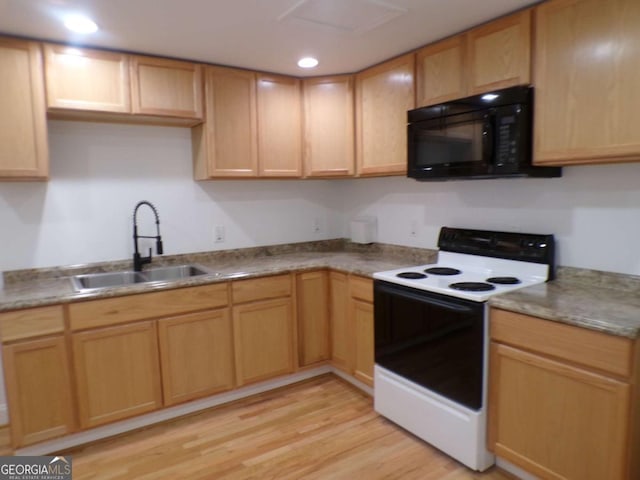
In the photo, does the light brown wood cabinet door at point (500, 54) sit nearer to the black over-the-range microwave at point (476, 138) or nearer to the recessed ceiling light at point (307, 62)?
the black over-the-range microwave at point (476, 138)

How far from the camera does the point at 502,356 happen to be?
1.95 m

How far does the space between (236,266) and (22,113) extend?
1.51m

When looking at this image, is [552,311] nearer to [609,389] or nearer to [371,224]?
[609,389]

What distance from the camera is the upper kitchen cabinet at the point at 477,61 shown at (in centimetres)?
207

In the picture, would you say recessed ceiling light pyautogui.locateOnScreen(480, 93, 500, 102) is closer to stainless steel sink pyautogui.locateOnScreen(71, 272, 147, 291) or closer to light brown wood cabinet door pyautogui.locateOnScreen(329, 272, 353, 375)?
light brown wood cabinet door pyautogui.locateOnScreen(329, 272, 353, 375)

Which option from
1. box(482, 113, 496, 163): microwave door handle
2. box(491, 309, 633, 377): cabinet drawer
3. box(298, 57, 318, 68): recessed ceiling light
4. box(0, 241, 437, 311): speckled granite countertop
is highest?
box(298, 57, 318, 68): recessed ceiling light

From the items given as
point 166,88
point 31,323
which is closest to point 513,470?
point 31,323

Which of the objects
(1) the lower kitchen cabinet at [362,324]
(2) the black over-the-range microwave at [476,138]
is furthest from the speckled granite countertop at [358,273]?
(2) the black over-the-range microwave at [476,138]

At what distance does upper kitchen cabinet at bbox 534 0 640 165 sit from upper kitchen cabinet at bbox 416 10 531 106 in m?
0.08

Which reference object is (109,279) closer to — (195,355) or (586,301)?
(195,355)

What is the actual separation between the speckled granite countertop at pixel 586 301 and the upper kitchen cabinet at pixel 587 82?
23.9 inches

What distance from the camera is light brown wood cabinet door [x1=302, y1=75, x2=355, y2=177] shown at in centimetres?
311

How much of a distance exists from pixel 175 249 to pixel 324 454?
171 cm

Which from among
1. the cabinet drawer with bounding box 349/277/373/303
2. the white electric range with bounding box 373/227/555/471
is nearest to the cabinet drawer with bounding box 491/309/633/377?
Answer: the white electric range with bounding box 373/227/555/471
